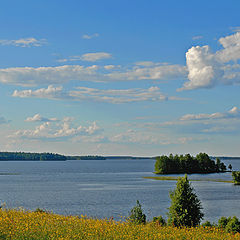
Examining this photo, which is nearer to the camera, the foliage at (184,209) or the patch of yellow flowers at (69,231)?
the patch of yellow flowers at (69,231)

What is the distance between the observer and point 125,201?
79.4 metres

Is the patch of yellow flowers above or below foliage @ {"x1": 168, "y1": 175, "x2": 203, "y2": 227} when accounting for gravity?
above

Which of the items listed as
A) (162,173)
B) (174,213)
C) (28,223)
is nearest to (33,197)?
(174,213)

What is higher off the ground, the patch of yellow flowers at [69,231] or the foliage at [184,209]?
the patch of yellow flowers at [69,231]

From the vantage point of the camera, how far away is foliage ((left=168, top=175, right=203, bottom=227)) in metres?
32.9

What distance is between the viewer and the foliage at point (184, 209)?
108ft

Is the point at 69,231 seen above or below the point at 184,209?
above

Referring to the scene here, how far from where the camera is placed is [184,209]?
33.2 meters

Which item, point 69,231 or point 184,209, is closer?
point 69,231

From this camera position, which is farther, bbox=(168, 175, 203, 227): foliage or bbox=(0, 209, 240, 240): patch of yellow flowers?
bbox=(168, 175, 203, 227): foliage

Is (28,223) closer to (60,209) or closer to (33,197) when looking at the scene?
(60,209)

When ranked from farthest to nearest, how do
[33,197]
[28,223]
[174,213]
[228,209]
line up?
[33,197], [228,209], [174,213], [28,223]

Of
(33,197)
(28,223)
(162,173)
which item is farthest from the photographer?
(162,173)

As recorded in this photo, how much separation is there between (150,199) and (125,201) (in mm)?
6416
